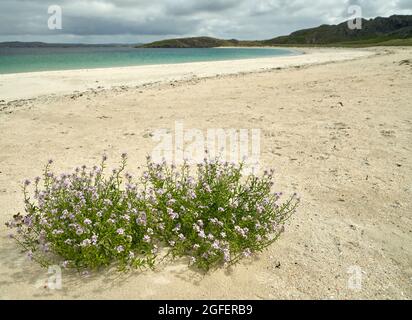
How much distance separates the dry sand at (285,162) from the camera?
3.81 meters

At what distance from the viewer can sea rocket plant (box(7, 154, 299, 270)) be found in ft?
12.6

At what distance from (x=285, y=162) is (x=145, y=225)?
13.9 feet

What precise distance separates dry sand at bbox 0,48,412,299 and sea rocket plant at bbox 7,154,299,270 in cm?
22

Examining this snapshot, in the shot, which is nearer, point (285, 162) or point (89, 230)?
point (89, 230)

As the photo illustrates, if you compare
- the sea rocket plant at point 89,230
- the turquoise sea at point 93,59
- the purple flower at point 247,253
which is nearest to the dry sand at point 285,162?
the purple flower at point 247,253

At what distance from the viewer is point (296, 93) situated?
14328mm

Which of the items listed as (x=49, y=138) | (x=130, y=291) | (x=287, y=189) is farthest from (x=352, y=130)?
(x=49, y=138)

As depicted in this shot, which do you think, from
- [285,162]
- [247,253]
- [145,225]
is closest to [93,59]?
[285,162]

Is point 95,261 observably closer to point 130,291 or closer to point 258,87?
point 130,291

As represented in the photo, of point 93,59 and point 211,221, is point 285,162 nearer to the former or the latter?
point 211,221

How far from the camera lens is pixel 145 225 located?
3893 mm

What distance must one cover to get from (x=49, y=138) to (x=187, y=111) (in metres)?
4.60

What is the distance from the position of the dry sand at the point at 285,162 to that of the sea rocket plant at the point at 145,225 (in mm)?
221

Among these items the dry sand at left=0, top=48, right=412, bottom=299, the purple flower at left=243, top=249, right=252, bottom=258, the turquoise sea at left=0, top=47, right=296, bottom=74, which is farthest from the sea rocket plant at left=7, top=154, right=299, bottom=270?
the turquoise sea at left=0, top=47, right=296, bottom=74
